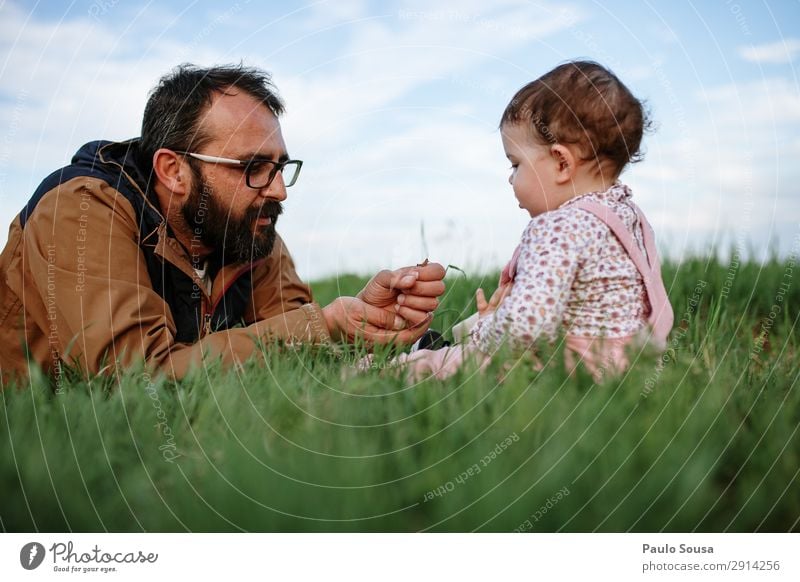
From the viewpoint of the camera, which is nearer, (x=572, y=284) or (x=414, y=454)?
(x=414, y=454)

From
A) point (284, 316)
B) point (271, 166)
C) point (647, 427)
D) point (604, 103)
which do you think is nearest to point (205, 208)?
point (271, 166)

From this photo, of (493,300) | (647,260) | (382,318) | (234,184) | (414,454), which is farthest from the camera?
(234,184)

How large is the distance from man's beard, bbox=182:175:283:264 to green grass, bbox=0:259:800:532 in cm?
118

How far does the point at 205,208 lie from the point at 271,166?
0.34 metres

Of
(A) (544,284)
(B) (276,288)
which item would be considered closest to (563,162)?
(A) (544,284)

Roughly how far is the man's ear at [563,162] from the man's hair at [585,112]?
0.09ft

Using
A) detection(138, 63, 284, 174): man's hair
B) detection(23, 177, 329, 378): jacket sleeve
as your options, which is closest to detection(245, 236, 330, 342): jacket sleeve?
detection(138, 63, 284, 174): man's hair

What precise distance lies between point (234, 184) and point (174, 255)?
42cm

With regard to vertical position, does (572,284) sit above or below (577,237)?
below

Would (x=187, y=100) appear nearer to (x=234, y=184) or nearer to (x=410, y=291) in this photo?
(x=234, y=184)

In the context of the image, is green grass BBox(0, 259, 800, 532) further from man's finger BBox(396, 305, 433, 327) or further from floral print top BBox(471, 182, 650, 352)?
man's finger BBox(396, 305, 433, 327)

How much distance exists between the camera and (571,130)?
235 cm

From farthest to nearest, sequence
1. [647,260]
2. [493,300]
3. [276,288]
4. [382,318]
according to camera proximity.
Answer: [276,288] → [382,318] → [493,300] → [647,260]
